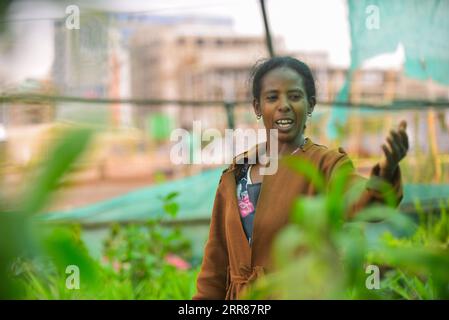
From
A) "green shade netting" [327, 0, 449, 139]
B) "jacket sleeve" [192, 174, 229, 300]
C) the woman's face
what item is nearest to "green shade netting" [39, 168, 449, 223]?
"green shade netting" [327, 0, 449, 139]

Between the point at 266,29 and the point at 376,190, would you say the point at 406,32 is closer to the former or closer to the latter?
the point at 266,29

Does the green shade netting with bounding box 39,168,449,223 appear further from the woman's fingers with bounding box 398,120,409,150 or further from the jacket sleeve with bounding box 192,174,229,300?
the woman's fingers with bounding box 398,120,409,150

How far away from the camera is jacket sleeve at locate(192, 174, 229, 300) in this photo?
1.41 metres

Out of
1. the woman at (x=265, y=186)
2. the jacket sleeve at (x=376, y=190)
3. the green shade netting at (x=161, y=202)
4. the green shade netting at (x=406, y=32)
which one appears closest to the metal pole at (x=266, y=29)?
the green shade netting at (x=406, y=32)

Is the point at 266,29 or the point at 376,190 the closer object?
the point at 376,190

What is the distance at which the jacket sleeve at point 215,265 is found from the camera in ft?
4.63

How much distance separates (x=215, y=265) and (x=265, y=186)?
0.27 metres

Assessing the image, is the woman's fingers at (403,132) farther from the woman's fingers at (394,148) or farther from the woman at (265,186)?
the woman at (265,186)

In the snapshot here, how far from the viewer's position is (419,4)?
302 cm

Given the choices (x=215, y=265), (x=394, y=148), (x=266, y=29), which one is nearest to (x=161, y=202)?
(x=266, y=29)

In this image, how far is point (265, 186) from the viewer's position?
126 cm

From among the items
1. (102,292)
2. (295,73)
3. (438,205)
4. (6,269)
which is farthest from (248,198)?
(438,205)

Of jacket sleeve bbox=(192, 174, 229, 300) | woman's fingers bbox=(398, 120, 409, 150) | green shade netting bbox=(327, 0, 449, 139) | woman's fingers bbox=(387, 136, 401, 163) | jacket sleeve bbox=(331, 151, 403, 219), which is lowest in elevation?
jacket sleeve bbox=(192, 174, 229, 300)

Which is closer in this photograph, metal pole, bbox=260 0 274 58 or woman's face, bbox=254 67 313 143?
woman's face, bbox=254 67 313 143
